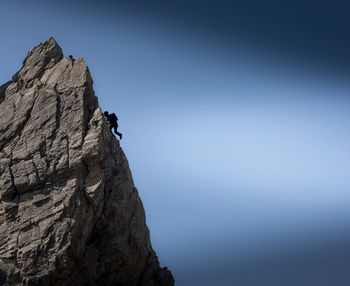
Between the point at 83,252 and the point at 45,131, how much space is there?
15.4 ft

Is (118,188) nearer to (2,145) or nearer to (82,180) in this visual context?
Result: (82,180)

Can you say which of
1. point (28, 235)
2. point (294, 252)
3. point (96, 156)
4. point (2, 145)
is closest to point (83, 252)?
point (28, 235)

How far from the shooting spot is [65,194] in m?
21.1

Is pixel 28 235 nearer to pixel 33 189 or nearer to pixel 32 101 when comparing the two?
pixel 33 189

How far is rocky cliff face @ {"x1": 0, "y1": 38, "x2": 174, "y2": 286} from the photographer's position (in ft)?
67.8

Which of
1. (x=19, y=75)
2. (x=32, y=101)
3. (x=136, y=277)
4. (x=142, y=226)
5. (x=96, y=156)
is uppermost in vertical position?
(x=19, y=75)

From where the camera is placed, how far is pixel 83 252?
21.4m

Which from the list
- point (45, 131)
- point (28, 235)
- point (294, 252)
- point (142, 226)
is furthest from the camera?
point (294, 252)

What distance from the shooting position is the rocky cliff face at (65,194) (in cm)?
2067

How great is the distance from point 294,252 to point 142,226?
35.3 ft

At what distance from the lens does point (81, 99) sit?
2269 centimetres

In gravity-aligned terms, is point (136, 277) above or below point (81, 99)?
below

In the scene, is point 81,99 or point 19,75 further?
point 19,75

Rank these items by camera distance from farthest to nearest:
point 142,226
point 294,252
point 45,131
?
1. point 294,252
2. point 142,226
3. point 45,131
